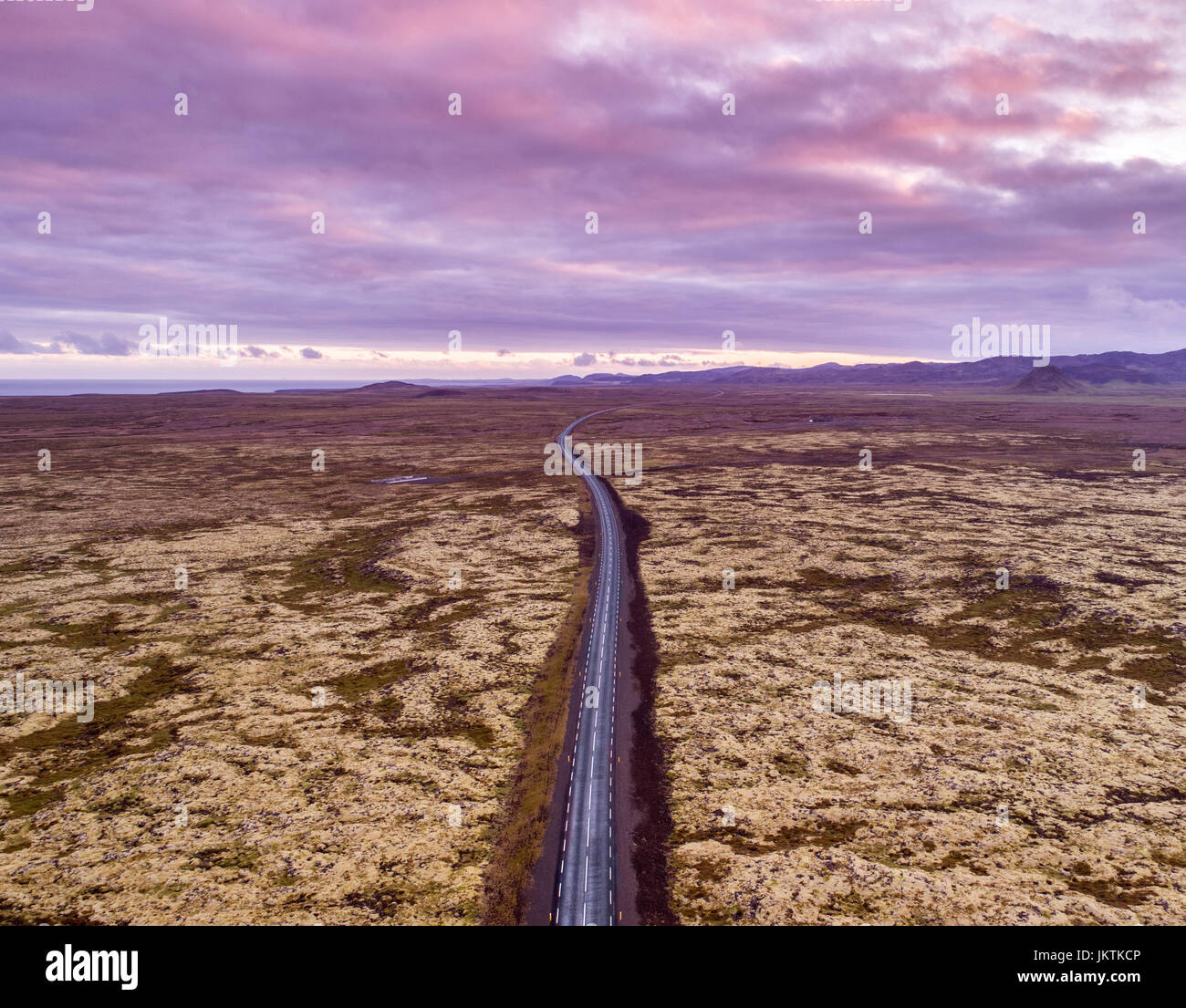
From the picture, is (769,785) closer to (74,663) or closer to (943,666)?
(943,666)

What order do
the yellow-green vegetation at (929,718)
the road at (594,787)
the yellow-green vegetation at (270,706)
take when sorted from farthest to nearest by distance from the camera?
the yellow-green vegetation at (270,706)
the yellow-green vegetation at (929,718)
the road at (594,787)

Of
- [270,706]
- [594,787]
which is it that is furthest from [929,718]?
[270,706]

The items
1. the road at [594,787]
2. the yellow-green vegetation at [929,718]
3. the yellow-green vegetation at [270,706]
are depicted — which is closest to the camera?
the road at [594,787]

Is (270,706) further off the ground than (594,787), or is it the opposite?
(270,706)

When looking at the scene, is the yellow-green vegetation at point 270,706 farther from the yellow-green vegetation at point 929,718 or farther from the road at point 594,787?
the yellow-green vegetation at point 929,718

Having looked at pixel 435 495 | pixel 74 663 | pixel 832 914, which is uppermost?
pixel 435 495

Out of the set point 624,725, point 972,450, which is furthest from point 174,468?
point 972,450

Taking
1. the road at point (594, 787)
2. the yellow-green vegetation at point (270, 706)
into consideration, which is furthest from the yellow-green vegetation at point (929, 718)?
the yellow-green vegetation at point (270, 706)

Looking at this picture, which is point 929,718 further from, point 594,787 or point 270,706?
point 270,706
